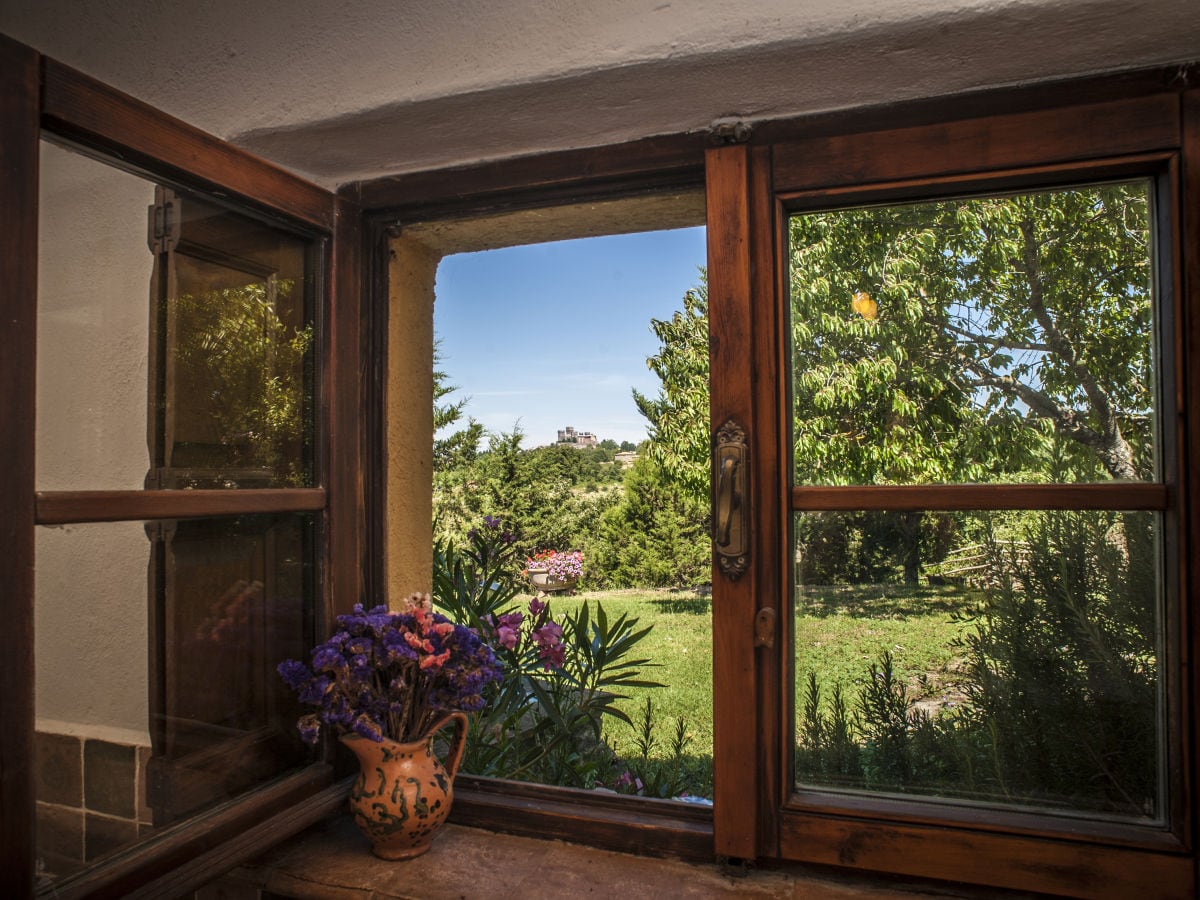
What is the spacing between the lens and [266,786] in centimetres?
135

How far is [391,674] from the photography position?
1.36 metres

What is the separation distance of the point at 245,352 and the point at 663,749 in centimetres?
153

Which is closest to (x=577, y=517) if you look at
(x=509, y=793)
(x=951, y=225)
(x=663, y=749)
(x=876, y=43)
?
(x=663, y=749)

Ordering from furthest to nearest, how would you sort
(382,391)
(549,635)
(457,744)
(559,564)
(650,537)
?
(650,537)
(559,564)
(549,635)
(382,391)
(457,744)

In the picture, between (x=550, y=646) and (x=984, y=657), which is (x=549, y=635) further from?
(x=984, y=657)

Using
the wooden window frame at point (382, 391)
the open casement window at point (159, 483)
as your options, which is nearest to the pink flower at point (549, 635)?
the wooden window frame at point (382, 391)

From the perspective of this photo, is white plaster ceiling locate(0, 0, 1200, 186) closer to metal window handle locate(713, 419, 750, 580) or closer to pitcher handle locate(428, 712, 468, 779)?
metal window handle locate(713, 419, 750, 580)

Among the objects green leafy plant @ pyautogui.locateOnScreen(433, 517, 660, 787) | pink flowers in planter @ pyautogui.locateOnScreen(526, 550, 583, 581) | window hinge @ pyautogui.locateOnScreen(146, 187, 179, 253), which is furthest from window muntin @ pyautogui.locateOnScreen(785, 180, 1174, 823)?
pink flowers in planter @ pyautogui.locateOnScreen(526, 550, 583, 581)

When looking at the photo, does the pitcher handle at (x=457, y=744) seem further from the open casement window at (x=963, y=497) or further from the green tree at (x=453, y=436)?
the green tree at (x=453, y=436)

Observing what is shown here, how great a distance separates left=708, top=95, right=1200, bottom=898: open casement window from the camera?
115 centimetres

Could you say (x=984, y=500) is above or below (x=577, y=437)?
below

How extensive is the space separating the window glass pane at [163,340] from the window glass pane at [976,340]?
36.7 inches

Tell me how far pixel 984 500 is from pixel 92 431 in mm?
1331

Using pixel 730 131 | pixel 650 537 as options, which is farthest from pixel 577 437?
pixel 730 131
